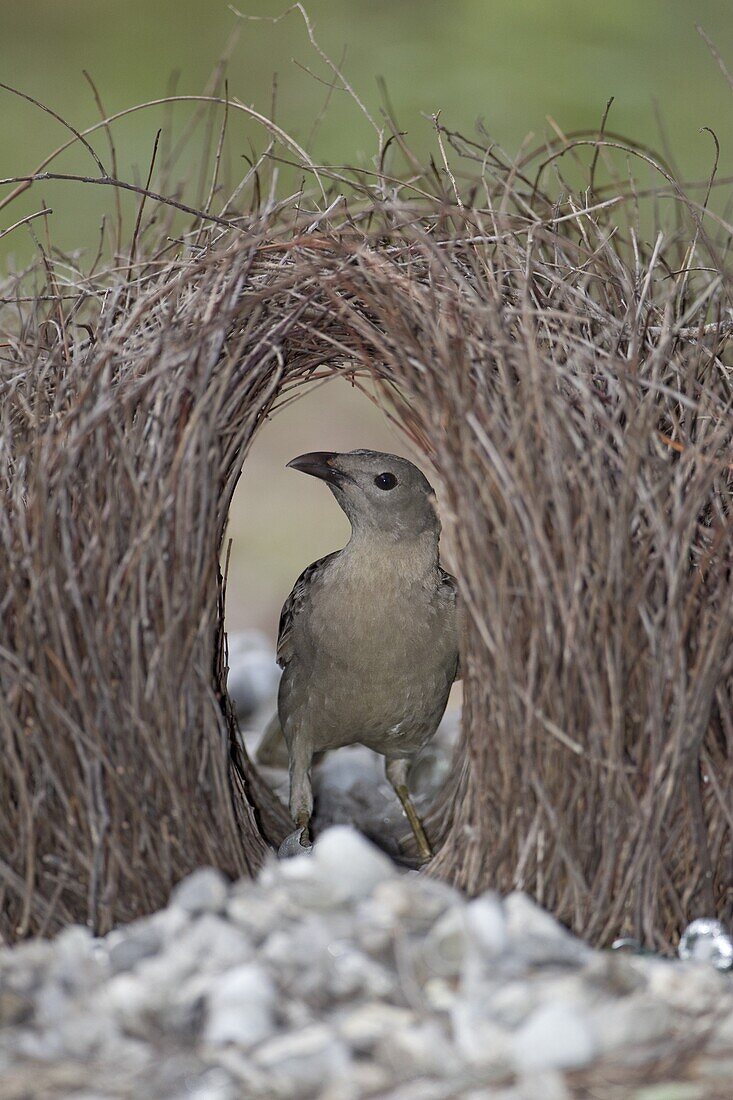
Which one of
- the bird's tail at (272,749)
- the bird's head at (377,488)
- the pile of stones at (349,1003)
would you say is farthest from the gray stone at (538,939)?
the bird's tail at (272,749)

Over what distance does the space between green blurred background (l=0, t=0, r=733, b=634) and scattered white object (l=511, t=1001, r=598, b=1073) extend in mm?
5511

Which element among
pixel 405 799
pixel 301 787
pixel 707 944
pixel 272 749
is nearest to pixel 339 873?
pixel 707 944

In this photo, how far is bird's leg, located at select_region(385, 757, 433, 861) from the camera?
2850 mm

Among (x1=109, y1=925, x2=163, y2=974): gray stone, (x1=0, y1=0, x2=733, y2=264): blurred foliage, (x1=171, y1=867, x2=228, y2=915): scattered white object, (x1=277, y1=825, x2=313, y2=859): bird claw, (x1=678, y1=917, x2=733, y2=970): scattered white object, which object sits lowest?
(x1=678, y1=917, x2=733, y2=970): scattered white object

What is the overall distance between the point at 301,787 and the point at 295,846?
15 cm

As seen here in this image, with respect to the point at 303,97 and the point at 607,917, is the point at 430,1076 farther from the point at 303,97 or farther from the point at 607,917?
the point at 303,97

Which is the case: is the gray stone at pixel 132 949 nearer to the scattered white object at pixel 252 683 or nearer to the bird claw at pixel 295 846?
the bird claw at pixel 295 846

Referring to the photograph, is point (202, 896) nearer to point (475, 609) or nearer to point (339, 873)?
point (339, 873)

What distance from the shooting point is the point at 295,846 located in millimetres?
2709

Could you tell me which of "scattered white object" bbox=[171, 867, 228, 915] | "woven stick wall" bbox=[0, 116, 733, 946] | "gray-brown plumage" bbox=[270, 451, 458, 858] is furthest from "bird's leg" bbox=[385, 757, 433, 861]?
"scattered white object" bbox=[171, 867, 228, 915]

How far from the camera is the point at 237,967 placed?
165cm

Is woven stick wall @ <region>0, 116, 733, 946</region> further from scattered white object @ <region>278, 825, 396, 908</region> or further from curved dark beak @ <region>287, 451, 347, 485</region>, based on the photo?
curved dark beak @ <region>287, 451, 347, 485</region>

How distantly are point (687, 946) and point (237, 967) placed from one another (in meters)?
0.69

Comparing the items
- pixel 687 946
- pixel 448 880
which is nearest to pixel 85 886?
pixel 448 880
